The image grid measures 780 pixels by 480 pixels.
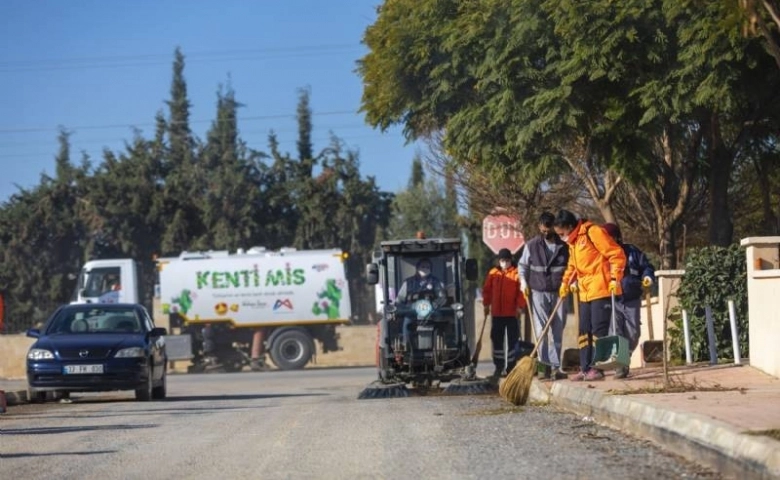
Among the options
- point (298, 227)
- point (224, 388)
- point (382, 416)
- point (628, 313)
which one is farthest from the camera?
point (298, 227)

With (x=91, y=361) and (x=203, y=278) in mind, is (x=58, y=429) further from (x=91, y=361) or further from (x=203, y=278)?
(x=203, y=278)

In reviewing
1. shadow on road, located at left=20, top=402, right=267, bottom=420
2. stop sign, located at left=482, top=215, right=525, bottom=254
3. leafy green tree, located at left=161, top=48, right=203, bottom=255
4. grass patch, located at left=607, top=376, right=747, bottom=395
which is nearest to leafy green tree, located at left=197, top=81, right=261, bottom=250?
leafy green tree, located at left=161, top=48, right=203, bottom=255

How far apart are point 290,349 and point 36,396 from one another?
1905cm

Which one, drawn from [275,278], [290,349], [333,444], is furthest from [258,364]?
[333,444]

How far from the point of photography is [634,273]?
14.5 metres

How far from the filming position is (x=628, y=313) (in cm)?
1446

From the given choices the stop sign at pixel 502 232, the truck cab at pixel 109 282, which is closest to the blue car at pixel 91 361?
the stop sign at pixel 502 232

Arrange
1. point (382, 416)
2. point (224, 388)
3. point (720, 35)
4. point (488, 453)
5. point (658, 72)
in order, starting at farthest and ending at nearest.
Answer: point (224, 388) < point (658, 72) < point (720, 35) < point (382, 416) < point (488, 453)

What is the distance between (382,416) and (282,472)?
4.53 meters

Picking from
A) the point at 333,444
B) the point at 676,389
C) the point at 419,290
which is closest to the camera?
the point at 333,444

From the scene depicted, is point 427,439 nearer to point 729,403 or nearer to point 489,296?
point 729,403

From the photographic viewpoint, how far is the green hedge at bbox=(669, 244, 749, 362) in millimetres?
16344

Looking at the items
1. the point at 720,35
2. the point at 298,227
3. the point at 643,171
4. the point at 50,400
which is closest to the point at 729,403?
the point at 720,35

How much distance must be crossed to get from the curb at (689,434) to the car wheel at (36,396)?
30.6 ft
